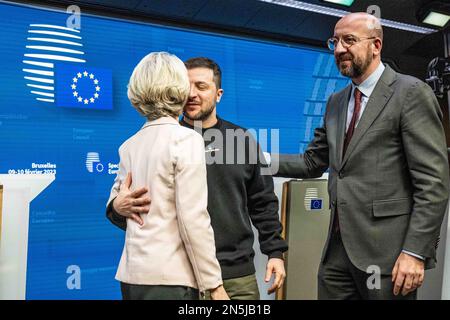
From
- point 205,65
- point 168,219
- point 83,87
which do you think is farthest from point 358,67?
point 83,87

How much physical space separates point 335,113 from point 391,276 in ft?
2.21

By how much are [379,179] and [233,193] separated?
21.1 inches

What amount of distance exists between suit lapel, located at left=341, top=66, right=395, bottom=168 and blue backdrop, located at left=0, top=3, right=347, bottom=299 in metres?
1.84

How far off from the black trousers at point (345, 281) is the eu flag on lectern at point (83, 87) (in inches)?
74.1

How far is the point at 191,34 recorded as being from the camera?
3.23m

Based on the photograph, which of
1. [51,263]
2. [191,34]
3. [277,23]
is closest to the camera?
[51,263]

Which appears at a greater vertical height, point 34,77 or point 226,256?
point 34,77

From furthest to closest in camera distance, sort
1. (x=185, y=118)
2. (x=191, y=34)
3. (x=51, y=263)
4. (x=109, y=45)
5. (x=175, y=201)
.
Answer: (x=191, y=34), (x=109, y=45), (x=51, y=263), (x=185, y=118), (x=175, y=201)

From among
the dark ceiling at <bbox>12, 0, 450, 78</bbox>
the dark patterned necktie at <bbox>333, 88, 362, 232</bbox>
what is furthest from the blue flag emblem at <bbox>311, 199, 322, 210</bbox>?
the dark ceiling at <bbox>12, 0, 450, 78</bbox>

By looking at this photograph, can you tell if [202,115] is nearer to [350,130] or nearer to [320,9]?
[350,130]

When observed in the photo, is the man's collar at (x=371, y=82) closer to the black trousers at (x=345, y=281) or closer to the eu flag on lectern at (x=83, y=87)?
the black trousers at (x=345, y=281)

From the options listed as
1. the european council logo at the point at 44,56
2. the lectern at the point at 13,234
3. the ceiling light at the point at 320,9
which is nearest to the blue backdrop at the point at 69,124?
the european council logo at the point at 44,56
